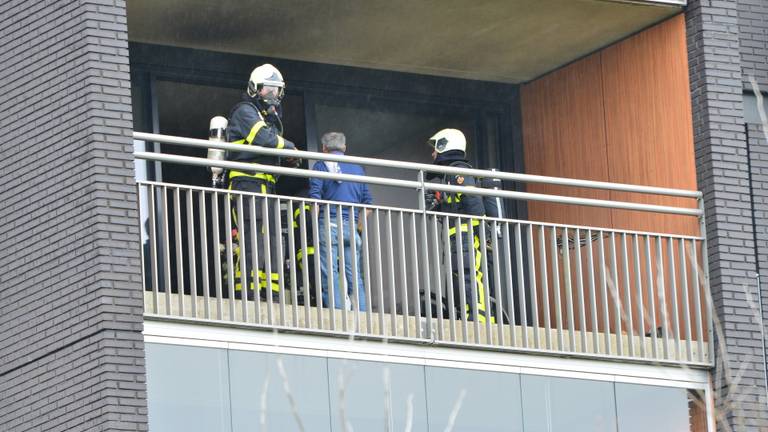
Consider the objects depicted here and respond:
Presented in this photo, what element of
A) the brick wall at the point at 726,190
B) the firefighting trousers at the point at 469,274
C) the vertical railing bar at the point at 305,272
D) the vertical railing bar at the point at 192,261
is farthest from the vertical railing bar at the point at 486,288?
the vertical railing bar at the point at 192,261

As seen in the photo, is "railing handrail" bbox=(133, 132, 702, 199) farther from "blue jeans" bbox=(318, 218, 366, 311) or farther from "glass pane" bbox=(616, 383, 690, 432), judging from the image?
"glass pane" bbox=(616, 383, 690, 432)

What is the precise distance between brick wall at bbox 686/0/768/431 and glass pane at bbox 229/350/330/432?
316 cm

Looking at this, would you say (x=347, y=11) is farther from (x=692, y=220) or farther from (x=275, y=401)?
(x=275, y=401)

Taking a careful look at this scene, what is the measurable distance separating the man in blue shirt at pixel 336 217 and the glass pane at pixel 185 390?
102 centimetres

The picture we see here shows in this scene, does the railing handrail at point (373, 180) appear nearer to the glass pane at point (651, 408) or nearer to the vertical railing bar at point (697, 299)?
the vertical railing bar at point (697, 299)

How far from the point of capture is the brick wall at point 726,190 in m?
13.5

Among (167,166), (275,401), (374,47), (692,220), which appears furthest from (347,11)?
(275,401)

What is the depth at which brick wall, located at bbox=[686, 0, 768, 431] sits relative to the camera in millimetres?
13547

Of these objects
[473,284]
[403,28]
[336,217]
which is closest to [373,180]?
[336,217]

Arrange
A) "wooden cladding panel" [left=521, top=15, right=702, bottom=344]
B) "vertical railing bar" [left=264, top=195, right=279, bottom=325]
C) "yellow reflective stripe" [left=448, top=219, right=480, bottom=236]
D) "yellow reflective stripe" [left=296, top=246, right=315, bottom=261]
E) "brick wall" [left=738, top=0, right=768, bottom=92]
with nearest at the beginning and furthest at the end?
"vertical railing bar" [left=264, top=195, right=279, bottom=325]
"yellow reflective stripe" [left=296, top=246, right=315, bottom=261]
"yellow reflective stripe" [left=448, top=219, right=480, bottom=236]
"wooden cladding panel" [left=521, top=15, right=702, bottom=344]
"brick wall" [left=738, top=0, right=768, bottom=92]

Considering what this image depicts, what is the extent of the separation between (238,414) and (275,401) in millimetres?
268

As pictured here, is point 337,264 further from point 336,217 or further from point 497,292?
point 497,292

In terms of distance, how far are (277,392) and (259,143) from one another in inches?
67.8

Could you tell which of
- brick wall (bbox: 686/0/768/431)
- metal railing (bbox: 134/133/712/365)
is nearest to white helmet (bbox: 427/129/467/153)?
metal railing (bbox: 134/133/712/365)
